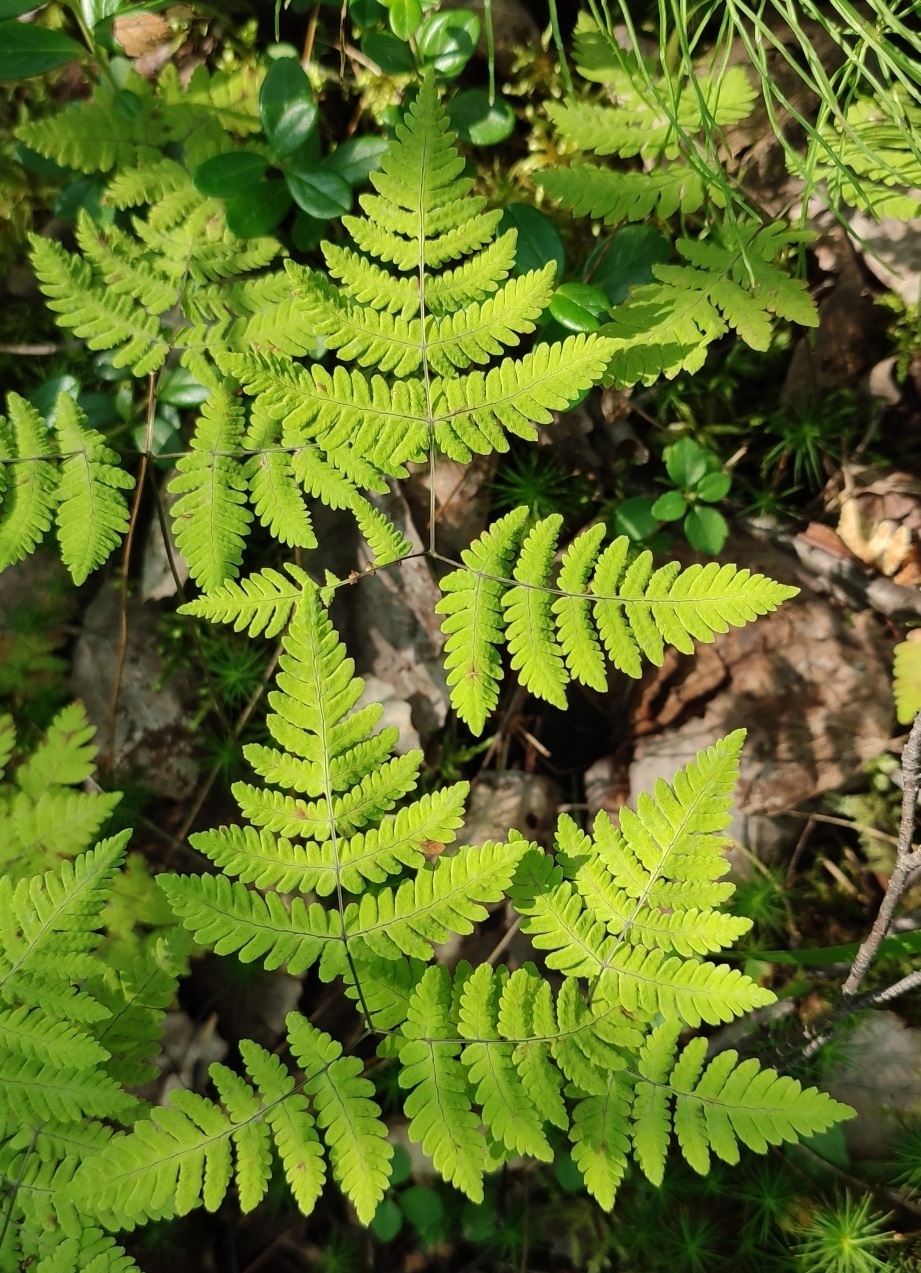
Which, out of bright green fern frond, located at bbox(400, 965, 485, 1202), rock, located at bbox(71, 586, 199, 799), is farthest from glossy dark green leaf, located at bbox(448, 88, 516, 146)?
bright green fern frond, located at bbox(400, 965, 485, 1202)

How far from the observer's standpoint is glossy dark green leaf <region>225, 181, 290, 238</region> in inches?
121

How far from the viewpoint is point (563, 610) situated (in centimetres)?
243

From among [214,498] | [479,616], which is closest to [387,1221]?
[479,616]

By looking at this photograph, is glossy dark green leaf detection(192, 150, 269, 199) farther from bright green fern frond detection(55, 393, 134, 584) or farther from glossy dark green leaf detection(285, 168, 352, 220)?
bright green fern frond detection(55, 393, 134, 584)

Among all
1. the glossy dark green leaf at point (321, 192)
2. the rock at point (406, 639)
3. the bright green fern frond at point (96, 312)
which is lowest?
the rock at point (406, 639)

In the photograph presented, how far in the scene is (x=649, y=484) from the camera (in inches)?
135

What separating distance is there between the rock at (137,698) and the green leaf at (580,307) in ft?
6.42

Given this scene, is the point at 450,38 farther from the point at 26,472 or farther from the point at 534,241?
the point at 26,472

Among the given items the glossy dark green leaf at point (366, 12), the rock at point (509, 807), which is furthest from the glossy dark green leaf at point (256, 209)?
the rock at point (509, 807)

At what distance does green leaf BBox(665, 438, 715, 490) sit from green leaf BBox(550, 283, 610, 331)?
537mm

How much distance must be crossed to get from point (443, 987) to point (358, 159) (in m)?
2.71

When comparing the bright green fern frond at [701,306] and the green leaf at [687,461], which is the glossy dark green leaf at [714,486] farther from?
the bright green fern frond at [701,306]

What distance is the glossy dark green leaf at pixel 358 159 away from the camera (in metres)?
3.09

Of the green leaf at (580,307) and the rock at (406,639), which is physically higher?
the green leaf at (580,307)
